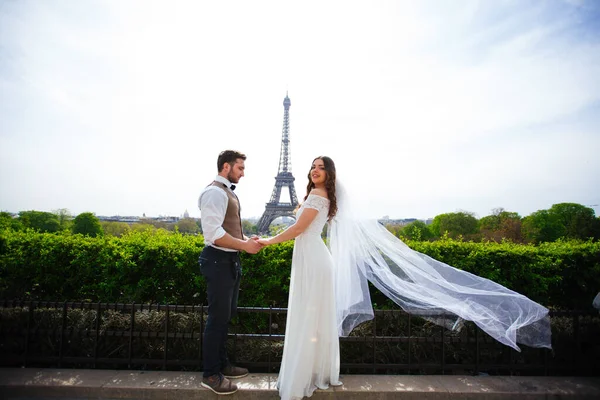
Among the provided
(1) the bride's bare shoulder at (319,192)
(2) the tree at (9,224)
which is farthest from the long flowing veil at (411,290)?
(2) the tree at (9,224)

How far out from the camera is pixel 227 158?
121 inches

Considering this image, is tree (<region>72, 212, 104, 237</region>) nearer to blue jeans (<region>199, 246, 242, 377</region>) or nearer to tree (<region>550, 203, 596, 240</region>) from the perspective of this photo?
blue jeans (<region>199, 246, 242, 377</region>)

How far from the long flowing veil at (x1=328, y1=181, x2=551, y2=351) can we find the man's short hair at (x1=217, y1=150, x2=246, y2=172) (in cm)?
93

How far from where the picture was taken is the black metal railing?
3.22 m

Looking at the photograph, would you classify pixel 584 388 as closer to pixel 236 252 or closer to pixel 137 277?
pixel 236 252

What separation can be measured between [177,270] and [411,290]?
2437mm

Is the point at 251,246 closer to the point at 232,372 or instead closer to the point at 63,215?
the point at 232,372

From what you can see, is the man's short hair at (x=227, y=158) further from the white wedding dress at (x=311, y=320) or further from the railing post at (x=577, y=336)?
the railing post at (x=577, y=336)

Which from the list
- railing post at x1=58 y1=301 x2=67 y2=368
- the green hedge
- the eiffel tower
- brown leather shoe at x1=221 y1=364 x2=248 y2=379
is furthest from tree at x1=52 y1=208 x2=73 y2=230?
brown leather shoe at x1=221 y1=364 x2=248 y2=379

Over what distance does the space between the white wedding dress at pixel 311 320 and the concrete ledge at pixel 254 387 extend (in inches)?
6.2

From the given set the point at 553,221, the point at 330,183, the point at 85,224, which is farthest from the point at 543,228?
the point at 85,224

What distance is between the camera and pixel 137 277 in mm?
3928

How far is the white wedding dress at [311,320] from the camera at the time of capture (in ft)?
9.07

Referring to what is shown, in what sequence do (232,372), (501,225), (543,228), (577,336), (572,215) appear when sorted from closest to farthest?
1. (232,372)
2. (577,336)
3. (572,215)
4. (543,228)
5. (501,225)
